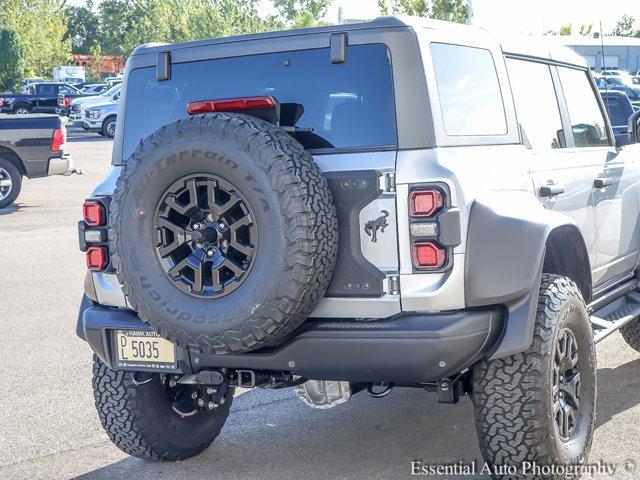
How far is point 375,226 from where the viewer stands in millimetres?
3963

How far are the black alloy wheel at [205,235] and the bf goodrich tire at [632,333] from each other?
338 centimetres

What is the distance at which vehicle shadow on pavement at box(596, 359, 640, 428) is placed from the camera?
5.50m

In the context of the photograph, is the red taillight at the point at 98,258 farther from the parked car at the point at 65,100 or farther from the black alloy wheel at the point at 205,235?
the parked car at the point at 65,100

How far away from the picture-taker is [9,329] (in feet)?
25.4

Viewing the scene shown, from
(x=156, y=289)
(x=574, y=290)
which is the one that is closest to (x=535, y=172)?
(x=574, y=290)

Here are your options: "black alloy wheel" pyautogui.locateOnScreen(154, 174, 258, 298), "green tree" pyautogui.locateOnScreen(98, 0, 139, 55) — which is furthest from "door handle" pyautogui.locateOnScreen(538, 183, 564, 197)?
"green tree" pyautogui.locateOnScreen(98, 0, 139, 55)

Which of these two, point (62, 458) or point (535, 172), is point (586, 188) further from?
point (62, 458)

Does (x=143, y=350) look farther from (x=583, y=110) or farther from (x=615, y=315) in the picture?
(x=583, y=110)

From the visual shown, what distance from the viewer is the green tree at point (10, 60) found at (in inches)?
2382

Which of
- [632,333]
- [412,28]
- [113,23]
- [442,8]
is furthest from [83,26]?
[412,28]

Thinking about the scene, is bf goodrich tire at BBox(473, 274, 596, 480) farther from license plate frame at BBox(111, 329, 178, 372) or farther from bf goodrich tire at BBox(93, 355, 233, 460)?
bf goodrich tire at BBox(93, 355, 233, 460)

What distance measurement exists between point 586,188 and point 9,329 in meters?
4.51

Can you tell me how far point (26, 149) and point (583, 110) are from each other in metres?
11.1

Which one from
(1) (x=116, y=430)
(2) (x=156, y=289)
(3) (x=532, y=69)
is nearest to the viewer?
(2) (x=156, y=289)
